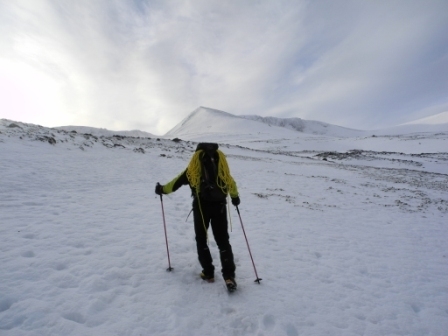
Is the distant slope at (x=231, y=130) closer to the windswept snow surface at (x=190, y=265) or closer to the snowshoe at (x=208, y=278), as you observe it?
the windswept snow surface at (x=190, y=265)

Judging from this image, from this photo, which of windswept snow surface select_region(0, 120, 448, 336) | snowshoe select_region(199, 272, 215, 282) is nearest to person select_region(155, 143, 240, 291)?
snowshoe select_region(199, 272, 215, 282)

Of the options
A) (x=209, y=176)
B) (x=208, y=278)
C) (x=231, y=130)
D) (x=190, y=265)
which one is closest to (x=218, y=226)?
(x=209, y=176)

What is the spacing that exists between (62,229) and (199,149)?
4.43 m

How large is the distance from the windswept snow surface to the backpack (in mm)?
1814

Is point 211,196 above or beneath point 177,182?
beneath

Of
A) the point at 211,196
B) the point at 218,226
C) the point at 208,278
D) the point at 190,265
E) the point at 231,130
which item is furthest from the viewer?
the point at 231,130

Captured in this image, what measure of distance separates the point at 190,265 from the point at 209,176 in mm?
2333

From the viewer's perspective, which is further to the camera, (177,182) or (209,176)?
(177,182)

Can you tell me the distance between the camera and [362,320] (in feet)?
14.2

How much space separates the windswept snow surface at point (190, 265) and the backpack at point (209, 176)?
1814 mm

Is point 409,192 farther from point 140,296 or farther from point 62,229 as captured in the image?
point 62,229

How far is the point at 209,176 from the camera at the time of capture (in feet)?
14.9

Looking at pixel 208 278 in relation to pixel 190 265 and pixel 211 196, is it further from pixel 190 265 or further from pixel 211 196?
pixel 211 196

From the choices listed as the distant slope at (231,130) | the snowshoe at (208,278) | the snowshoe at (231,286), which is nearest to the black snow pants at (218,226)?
the snowshoe at (231,286)
